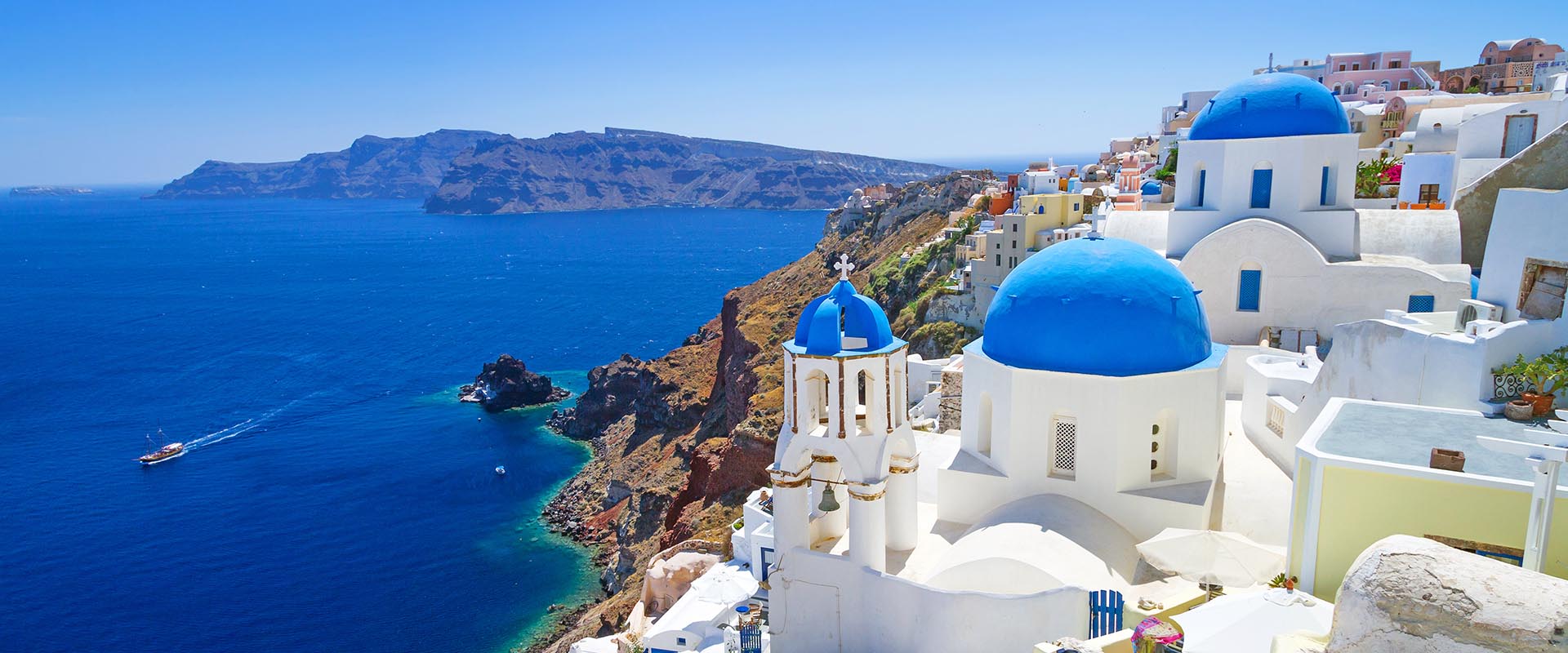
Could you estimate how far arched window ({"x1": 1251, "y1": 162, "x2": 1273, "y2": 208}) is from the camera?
21.4 metres

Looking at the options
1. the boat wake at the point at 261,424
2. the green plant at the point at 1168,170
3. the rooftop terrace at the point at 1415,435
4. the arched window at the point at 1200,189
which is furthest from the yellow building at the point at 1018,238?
the boat wake at the point at 261,424

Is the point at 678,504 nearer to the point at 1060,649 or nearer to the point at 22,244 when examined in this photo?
the point at 1060,649

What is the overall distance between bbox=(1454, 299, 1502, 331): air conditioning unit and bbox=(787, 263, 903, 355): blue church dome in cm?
802

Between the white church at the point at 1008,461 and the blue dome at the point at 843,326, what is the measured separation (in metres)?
0.03

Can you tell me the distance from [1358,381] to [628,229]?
187859mm

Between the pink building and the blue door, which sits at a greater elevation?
the pink building

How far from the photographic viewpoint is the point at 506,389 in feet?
209

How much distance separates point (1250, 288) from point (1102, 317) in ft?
30.1

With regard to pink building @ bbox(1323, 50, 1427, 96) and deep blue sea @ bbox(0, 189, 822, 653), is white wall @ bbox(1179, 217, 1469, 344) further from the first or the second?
pink building @ bbox(1323, 50, 1427, 96)

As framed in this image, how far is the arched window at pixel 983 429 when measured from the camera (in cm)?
1536

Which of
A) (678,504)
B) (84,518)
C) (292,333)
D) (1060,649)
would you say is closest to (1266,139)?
(1060,649)

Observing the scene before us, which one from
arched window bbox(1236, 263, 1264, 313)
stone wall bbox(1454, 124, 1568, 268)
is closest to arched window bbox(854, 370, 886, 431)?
stone wall bbox(1454, 124, 1568, 268)

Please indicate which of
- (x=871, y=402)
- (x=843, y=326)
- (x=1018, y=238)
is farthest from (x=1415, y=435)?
(x=1018, y=238)

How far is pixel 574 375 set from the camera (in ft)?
242
